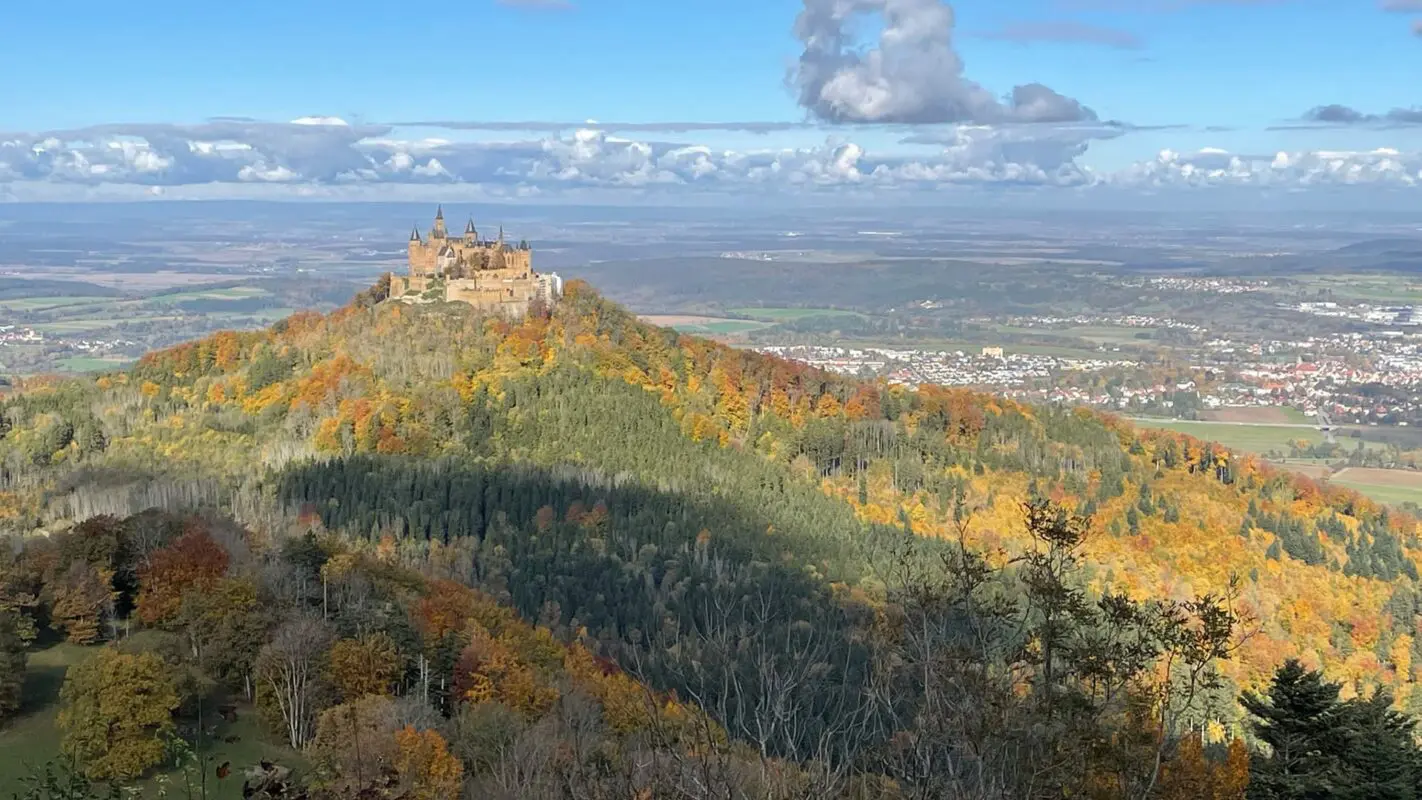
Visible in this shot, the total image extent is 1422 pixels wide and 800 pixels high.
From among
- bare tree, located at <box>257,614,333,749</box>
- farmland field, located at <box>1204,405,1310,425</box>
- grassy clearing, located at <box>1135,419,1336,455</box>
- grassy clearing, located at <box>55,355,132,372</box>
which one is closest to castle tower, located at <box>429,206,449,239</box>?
grassy clearing, located at <box>55,355,132,372</box>

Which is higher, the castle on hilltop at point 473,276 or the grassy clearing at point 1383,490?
the castle on hilltop at point 473,276

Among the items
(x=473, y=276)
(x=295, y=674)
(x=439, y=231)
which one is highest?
(x=439, y=231)

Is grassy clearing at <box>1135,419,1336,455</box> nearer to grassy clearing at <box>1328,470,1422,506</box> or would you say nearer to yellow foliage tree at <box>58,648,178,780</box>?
grassy clearing at <box>1328,470,1422,506</box>

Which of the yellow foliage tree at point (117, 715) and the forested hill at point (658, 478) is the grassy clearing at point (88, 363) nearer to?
the forested hill at point (658, 478)

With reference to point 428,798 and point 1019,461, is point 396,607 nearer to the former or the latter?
point 428,798

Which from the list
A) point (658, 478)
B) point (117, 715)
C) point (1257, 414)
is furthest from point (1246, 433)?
point (117, 715)

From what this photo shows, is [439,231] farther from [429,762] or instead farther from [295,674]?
[429,762]

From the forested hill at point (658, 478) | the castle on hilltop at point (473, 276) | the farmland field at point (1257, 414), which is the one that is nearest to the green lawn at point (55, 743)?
the forested hill at point (658, 478)
